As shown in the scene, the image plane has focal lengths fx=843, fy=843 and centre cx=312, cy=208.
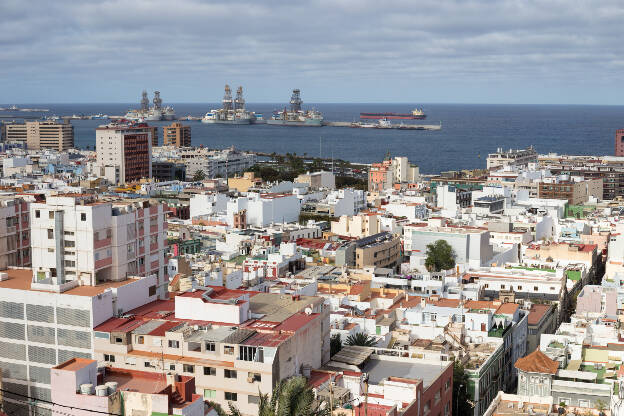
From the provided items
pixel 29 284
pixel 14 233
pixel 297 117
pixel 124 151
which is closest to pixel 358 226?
pixel 14 233

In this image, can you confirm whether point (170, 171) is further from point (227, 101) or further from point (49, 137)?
point (227, 101)

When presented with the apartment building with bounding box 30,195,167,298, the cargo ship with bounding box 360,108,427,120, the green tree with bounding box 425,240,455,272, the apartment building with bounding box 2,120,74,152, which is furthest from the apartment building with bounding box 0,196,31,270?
the cargo ship with bounding box 360,108,427,120

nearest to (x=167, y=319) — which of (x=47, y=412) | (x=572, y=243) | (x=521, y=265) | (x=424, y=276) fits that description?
(x=47, y=412)

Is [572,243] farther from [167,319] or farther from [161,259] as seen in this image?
[167,319]

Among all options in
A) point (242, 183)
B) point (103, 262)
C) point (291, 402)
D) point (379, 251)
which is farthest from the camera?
point (242, 183)

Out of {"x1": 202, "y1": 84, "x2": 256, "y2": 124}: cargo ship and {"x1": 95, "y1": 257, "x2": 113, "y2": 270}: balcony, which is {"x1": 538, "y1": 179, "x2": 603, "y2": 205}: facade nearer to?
{"x1": 95, "y1": 257, "x2": 113, "y2": 270}: balcony

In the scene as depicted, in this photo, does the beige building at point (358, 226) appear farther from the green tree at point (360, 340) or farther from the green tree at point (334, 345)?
the green tree at point (334, 345)

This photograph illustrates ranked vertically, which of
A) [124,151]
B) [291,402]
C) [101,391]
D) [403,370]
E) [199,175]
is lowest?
[199,175]
